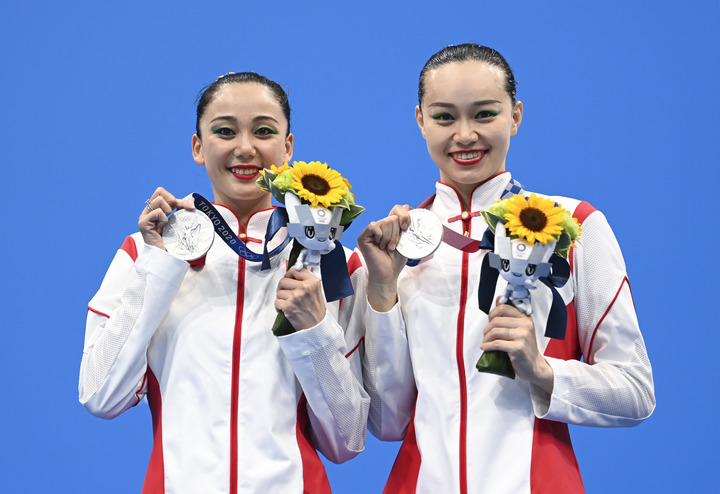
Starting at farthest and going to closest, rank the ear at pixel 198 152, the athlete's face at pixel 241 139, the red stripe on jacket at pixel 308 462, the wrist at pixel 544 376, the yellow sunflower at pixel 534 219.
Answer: the ear at pixel 198 152 < the athlete's face at pixel 241 139 < the red stripe on jacket at pixel 308 462 < the wrist at pixel 544 376 < the yellow sunflower at pixel 534 219

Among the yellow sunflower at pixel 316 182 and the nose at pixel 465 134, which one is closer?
the yellow sunflower at pixel 316 182

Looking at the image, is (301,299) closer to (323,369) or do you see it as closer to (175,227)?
(323,369)

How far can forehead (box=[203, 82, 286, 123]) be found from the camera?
8.25 ft

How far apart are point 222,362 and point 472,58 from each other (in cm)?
108

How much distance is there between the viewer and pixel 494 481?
7.22 ft

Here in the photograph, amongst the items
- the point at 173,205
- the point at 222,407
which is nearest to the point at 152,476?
the point at 222,407

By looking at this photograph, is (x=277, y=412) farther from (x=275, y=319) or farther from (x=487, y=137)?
(x=487, y=137)

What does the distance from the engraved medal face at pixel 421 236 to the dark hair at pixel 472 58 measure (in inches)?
15.3

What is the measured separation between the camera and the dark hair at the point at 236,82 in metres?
2.58

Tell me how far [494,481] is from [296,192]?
2.87 ft

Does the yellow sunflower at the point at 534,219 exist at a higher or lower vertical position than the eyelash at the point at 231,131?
lower

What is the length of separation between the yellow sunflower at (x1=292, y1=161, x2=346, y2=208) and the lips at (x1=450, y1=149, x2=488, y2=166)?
38cm

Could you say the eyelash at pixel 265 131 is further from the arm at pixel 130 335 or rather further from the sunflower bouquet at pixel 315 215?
the arm at pixel 130 335

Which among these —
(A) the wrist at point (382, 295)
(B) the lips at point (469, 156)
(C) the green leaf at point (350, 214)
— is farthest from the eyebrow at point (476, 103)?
(A) the wrist at point (382, 295)
